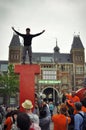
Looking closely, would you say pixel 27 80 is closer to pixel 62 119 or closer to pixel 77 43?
pixel 62 119

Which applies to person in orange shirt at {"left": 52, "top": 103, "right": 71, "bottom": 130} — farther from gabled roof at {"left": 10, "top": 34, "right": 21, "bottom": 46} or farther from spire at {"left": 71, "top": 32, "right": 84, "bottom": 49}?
spire at {"left": 71, "top": 32, "right": 84, "bottom": 49}

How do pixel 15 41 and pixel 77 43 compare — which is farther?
pixel 77 43

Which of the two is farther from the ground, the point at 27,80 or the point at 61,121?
the point at 27,80

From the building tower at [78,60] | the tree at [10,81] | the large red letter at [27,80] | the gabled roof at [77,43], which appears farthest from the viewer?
the gabled roof at [77,43]

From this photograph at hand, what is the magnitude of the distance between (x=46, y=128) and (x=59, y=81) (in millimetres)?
46187

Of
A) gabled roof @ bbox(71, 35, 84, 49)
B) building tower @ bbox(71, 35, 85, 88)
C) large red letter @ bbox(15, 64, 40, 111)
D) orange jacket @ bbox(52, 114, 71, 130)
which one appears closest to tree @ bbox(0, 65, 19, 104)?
building tower @ bbox(71, 35, 85, 88)

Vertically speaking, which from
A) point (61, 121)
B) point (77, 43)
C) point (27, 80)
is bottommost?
point (61, 121)

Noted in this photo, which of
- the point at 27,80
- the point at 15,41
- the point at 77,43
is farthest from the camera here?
the point at 77,43

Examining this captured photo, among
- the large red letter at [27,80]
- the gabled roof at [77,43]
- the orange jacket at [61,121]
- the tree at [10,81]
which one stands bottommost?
the tree at [10,81]

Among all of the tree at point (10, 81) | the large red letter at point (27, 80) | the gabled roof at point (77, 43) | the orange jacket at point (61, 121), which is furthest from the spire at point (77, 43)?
the orange jacket at point (61, 121)

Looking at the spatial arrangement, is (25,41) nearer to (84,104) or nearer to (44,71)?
(84,104)

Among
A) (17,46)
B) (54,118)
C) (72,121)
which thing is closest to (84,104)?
(72,121)

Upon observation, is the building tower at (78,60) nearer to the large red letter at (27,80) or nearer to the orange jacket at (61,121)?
the large red letter at (27,80)

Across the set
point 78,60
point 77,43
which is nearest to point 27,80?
point 78,60
